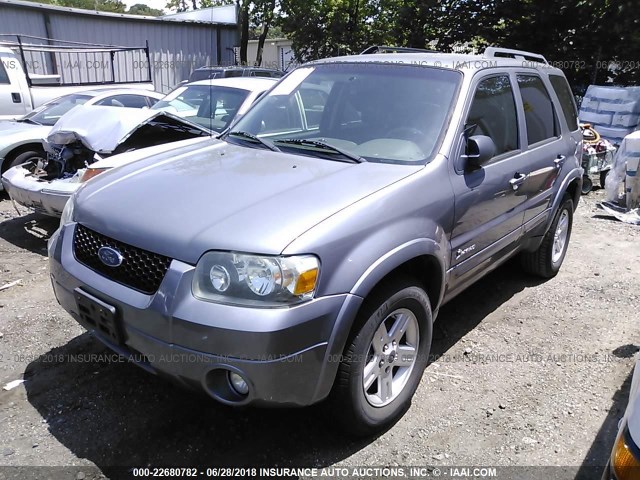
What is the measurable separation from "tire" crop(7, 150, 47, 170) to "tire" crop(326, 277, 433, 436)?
18.9 ft

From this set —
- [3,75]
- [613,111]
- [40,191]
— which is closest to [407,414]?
[40,191]

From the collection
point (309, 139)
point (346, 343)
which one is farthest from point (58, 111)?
point (346, 343)

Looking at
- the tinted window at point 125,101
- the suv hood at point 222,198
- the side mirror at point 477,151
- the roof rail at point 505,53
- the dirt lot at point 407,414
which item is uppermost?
the roof rail at point 505,53

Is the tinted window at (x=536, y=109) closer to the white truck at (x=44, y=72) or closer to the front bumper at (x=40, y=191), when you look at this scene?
the front bumper at (x=40, y=191)

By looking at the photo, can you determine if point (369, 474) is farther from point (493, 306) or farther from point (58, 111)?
point (58, 111)

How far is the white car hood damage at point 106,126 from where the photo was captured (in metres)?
5.59

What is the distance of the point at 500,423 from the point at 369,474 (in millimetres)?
893

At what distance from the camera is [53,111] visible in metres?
7.83

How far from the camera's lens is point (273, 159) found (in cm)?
313

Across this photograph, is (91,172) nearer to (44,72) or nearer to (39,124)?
(39,124)

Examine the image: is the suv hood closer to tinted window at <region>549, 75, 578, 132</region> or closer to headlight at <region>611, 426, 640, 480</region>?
headlight at <region>611, 426, 640, 480</region>

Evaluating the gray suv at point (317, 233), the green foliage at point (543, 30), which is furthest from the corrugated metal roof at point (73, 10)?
the gray suv at point (317, 233)

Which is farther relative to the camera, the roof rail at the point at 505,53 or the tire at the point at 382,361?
the roof rail at the point at 505,53

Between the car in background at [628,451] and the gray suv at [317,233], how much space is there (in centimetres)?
109
